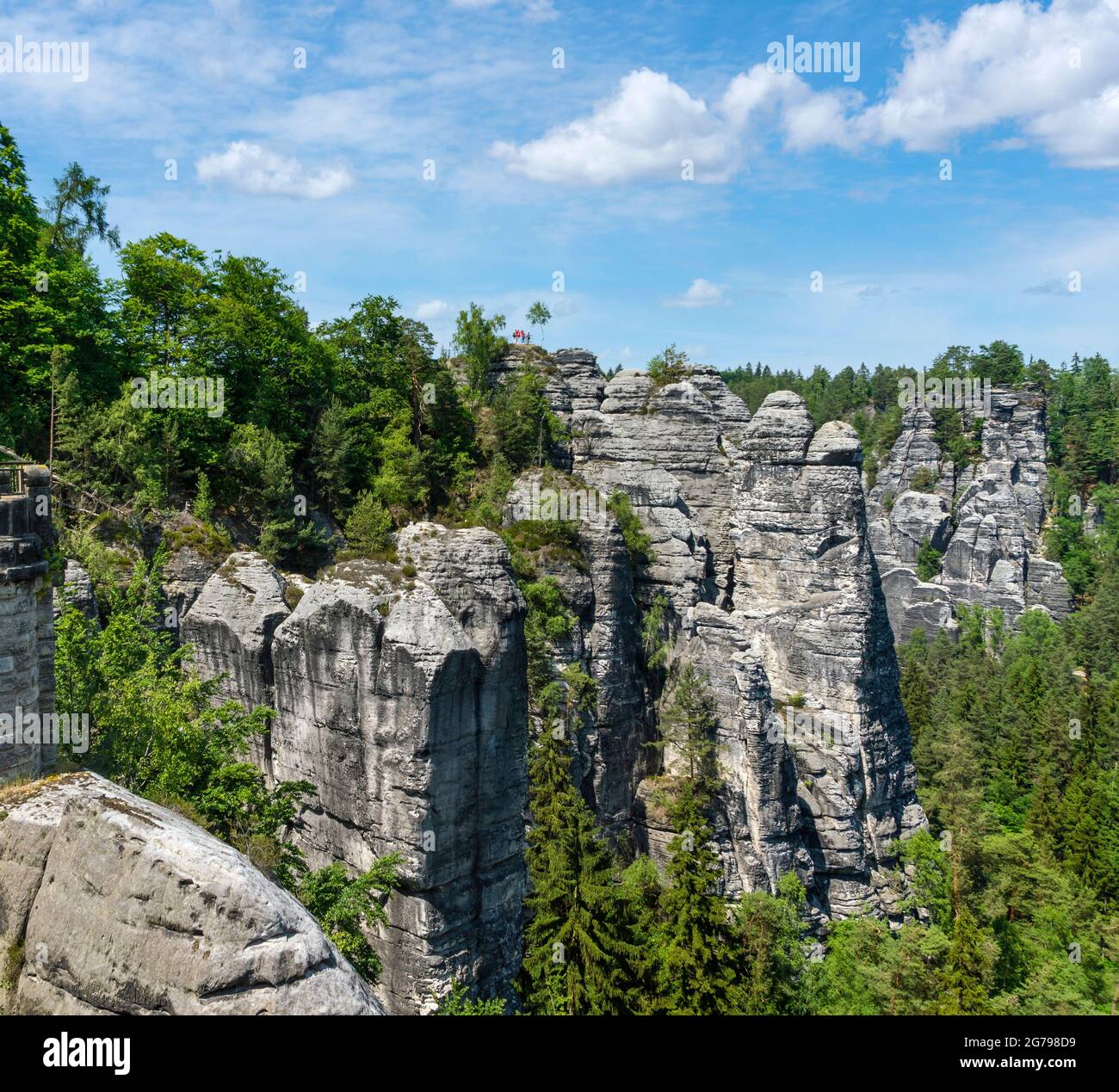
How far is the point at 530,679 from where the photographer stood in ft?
86.8

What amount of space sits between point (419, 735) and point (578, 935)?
664cm

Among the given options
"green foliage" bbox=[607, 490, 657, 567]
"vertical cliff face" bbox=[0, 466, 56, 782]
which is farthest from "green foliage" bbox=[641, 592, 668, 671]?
"vertical cliff face" bbox=[0, 466, 56, 782]

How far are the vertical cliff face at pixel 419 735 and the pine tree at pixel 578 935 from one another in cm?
120

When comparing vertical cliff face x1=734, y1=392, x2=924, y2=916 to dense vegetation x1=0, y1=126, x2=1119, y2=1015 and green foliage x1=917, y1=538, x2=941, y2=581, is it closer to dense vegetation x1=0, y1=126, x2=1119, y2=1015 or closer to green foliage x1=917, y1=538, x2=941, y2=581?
dense vegetation x1=0, y1=126, x2=1119, y2=1015

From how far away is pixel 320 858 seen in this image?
1731 centimetres

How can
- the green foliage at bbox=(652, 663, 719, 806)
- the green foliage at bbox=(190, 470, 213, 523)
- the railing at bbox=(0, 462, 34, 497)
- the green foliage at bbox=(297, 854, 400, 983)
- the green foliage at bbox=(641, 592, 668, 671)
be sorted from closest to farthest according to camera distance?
1. the railing at bbox=(0, 462, 34, 497)
2. the green foliage at bbox=(297, 854, 400, 983)
3. the green foliage at bbox=(190, 470, 213, 523)
4. the green foliage at bbox=(652, 663, 719, 806)
5. the green foliage at bbox=(641, 592, 668, 671)

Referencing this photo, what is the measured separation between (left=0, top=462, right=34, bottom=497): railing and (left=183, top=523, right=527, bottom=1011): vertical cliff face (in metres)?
6.64

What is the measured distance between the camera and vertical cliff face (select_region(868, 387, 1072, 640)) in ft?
256

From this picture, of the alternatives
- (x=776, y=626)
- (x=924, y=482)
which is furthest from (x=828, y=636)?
(x=924, y=482)

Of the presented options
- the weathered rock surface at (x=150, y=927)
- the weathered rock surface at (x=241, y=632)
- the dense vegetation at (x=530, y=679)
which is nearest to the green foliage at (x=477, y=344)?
the dense vegetation at (x=530, y=679)

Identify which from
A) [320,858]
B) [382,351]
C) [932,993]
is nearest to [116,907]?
[320,858]

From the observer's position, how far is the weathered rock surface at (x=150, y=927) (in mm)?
6562

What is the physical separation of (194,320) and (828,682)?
28.1m
